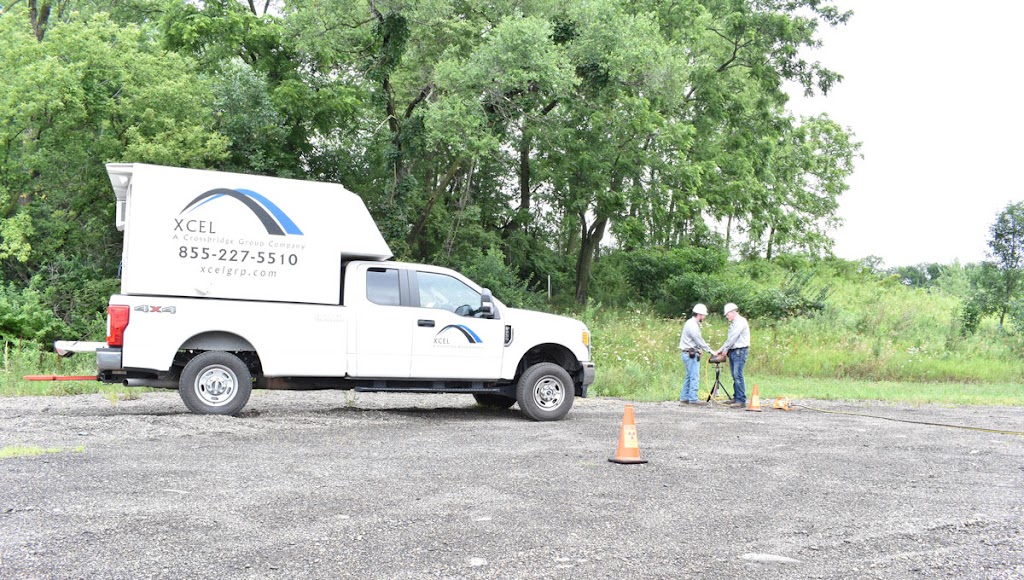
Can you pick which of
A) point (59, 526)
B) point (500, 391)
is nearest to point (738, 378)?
point (500, 391)

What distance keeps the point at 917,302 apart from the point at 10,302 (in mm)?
31961

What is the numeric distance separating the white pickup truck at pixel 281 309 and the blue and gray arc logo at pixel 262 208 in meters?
0.01

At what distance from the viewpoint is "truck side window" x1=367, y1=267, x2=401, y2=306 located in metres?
12.1

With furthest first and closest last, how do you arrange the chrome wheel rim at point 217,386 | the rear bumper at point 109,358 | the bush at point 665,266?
the bush at point 665,266 < the chrome wheel rim at point 217,386 < the rear bumper at point 109,358

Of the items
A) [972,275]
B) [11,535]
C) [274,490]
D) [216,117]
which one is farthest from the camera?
[972,275]

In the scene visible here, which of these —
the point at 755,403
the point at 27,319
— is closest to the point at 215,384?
the point at 755,403

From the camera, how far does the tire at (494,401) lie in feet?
45.8

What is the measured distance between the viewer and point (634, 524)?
6320 mm

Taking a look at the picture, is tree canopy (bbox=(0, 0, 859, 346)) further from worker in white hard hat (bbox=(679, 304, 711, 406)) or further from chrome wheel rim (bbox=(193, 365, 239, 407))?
chrome wheel rim (bbox=(193, 365, 239, 407))

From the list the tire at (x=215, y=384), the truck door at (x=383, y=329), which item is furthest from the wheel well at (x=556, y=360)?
the tire at (x=215, y=384)

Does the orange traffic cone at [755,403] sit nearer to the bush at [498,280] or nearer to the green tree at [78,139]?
the bush at [498,280]

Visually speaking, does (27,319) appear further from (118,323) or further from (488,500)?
(488,500)

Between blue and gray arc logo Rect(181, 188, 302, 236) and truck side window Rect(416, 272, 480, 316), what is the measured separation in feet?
5.96

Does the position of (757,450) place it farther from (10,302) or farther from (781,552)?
(10,302)
